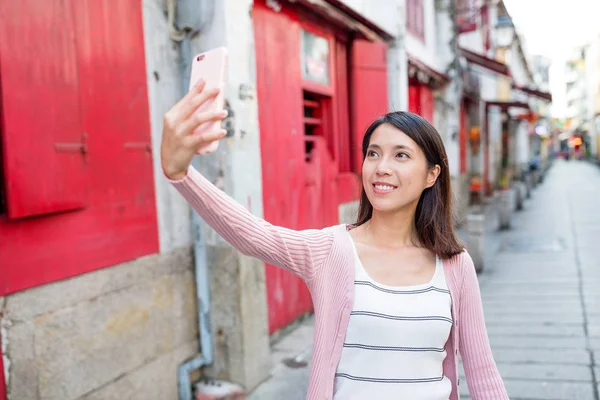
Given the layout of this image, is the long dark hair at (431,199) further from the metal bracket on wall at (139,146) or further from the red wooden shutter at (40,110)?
the metal bracket on wall at (139,146)

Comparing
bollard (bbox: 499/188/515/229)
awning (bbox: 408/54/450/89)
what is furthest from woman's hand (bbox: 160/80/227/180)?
bollard (bbox: 499/188/515/229)

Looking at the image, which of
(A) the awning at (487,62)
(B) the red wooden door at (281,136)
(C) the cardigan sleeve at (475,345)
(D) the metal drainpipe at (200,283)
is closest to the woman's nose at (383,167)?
(C) the cardigan sleeve at (475,345)

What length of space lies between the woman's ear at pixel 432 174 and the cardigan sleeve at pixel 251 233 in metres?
0.44

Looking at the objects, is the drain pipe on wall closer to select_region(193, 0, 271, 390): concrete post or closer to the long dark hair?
select_region(193, 0, 271, 390): concrete post

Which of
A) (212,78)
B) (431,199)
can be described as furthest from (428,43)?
(212,78)

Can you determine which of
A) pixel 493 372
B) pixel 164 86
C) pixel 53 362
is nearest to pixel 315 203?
pixel 164 86

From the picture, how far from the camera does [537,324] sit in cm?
612

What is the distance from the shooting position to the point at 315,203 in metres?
6.32

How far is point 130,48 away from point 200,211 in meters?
2.45

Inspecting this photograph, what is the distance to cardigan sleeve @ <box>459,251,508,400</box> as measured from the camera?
2.00 m

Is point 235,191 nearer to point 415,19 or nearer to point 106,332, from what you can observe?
point 106,332

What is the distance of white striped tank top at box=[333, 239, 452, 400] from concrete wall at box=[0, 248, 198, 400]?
1921mm

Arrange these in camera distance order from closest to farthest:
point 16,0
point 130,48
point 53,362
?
1. point 16,0
2. point 53,362
3. point 130,48

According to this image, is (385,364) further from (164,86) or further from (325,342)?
(164,86)
